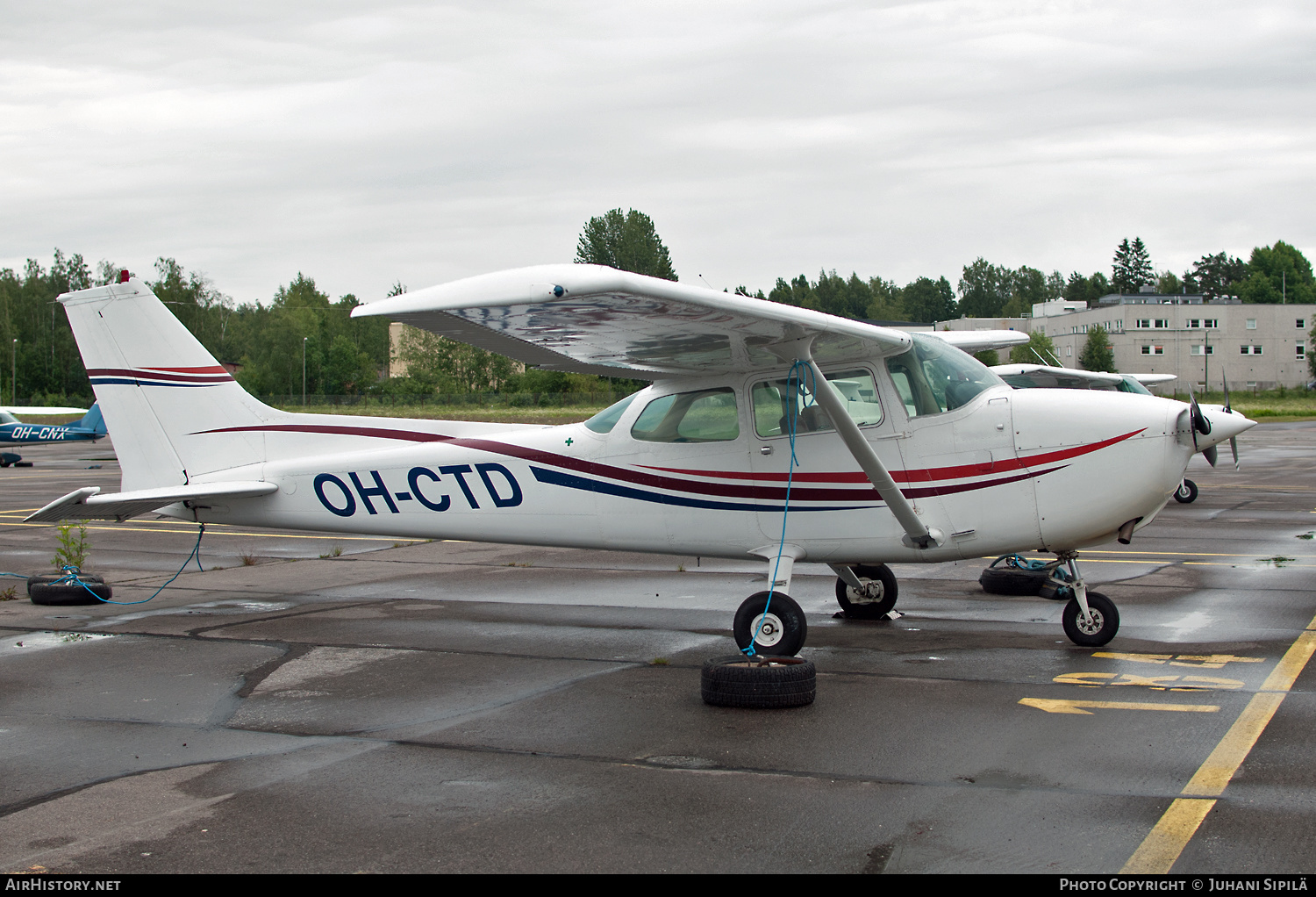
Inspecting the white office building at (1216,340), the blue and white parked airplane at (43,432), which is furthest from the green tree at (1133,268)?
the blue and white parked airplane at (43,432)

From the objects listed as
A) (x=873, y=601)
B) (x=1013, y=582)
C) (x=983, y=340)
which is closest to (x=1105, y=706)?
(x=873, y=601)

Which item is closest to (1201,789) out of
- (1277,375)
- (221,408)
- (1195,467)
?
(221,408)

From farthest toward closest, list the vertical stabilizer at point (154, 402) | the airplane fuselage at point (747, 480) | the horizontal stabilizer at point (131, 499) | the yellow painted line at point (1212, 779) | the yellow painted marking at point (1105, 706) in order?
the vertical stabilizer at point (154, 402), the horizontal stabilizer at point (131, 499), the airplane fuselage at point (747, 480), the yellow painted marking at point (1105, 706), the yellow painted line at point (1212, 779)

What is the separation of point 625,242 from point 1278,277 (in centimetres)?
10790

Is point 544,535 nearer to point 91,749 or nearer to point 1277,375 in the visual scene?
point 91,749

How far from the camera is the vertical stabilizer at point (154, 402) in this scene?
10234 millimetres

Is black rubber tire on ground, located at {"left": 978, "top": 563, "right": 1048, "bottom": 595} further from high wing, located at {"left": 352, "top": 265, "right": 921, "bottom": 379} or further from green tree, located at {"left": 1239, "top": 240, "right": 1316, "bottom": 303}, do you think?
green tree, located at {"left": 1239, "top": 240, "right": 1316, "bottom": 303}

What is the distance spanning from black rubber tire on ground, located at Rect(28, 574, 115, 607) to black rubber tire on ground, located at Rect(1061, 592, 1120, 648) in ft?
29.7

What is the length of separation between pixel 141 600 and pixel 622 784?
7798 mm

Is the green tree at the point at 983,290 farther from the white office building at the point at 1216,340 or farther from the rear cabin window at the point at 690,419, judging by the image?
the rear cabin window at the point at 690,419

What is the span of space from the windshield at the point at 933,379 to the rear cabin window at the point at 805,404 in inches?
9.0

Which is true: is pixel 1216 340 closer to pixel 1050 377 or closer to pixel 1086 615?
pixel 1050 377

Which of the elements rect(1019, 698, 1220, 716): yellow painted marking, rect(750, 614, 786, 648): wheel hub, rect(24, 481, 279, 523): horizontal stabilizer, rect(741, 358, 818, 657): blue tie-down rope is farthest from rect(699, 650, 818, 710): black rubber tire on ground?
rect(24, 481, 279, 523): horizontal stabilizer

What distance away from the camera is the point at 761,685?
659 centimetres
